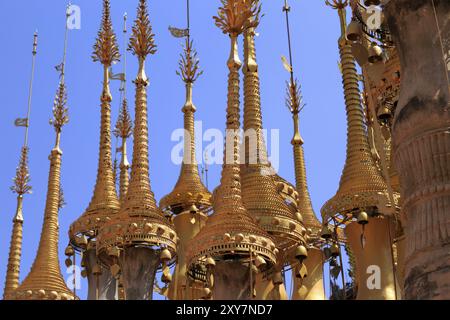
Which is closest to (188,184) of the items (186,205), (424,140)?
(186,205)

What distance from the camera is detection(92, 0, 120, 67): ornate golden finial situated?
2828cm

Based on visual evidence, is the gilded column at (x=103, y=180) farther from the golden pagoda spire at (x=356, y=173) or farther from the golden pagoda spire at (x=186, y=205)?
the golden pagoda spire at (x=356, y=173)

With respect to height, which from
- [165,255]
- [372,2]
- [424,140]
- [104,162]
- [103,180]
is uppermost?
[104,162]

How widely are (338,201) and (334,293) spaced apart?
287 cm

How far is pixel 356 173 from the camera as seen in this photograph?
21.1 meters

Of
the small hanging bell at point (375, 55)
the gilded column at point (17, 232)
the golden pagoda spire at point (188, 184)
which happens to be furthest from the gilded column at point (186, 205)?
the small hanging bell at point (375, 55)

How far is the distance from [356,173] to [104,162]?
25.6ft

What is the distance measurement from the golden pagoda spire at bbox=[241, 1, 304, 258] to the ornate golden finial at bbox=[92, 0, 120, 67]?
6.78 m

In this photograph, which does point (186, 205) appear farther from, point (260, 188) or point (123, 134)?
point (123, 134)

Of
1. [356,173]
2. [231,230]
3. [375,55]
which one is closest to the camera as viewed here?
[375,55]

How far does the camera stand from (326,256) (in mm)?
23641

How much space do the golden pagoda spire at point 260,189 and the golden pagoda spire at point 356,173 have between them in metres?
0.93

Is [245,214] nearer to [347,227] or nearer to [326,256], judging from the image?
[347,227]
